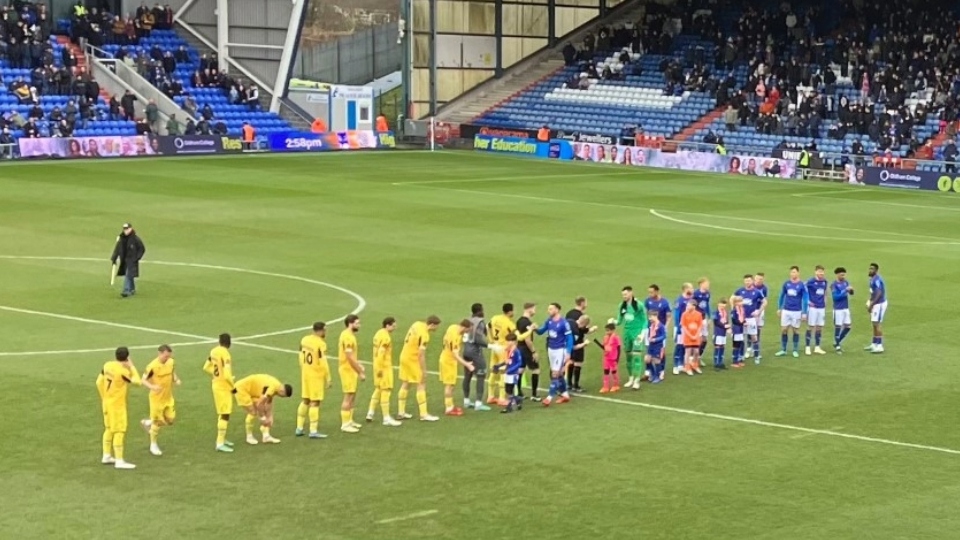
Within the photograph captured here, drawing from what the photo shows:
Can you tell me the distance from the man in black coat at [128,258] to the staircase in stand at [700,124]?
44665mm

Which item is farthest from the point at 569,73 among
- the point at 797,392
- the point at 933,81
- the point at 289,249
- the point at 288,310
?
the point at 797,392

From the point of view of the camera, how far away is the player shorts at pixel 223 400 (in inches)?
844

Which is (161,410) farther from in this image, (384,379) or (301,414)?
(384,379)

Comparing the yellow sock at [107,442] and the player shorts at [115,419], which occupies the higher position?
the player shorts at [115,419]

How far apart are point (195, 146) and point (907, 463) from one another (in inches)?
2082

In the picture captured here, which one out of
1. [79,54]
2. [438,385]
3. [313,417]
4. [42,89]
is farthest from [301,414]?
[79,54]

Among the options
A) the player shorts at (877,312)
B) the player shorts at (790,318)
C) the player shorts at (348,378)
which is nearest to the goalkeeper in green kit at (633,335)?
the player shorts at (790,318)

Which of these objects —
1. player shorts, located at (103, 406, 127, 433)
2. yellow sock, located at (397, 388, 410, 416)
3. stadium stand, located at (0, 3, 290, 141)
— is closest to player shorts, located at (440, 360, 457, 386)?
yellow sock, located at (397, 388, 410, 416)

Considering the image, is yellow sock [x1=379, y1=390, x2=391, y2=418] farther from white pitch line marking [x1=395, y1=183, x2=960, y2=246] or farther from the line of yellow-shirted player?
white pitch line marking [x1=395, y1=183, x2=960, y2=246]

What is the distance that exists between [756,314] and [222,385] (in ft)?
36.6

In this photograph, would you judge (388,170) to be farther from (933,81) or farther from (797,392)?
(797,392)

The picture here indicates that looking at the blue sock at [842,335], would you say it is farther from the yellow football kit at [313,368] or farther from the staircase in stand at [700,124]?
the staircase in stand at [700,124]

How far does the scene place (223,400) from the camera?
21469 mm

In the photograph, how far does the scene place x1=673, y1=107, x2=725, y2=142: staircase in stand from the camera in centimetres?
7600
